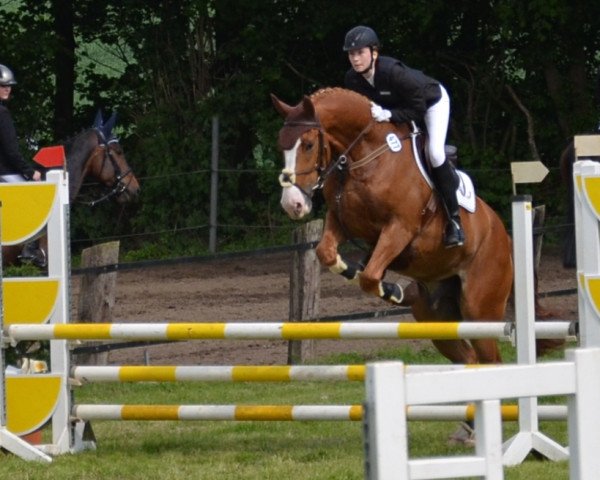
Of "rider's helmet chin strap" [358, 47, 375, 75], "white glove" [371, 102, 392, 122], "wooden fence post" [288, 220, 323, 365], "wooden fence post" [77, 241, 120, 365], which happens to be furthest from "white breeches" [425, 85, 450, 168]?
"wooden fence post" [288, 220, 323, 365]

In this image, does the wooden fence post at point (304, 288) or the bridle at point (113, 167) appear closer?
Result: the wooden fence post at point (304, 288)

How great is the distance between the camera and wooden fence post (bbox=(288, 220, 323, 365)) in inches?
404

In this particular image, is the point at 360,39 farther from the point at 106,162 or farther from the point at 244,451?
the point at 106,162

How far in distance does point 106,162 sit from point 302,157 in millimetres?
4922

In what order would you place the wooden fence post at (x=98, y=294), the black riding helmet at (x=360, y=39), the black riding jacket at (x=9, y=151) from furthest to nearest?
the black riding jacket at (x=9, y=151) → the wooden fence post at (x=98, y=294) → the black riding helmet at (x=360, y=39)

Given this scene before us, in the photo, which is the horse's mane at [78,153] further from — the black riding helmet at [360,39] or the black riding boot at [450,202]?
the black riding boot at [450,202]

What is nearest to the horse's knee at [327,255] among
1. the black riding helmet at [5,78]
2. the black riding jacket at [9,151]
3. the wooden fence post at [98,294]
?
the wooden fence post at [98,294]

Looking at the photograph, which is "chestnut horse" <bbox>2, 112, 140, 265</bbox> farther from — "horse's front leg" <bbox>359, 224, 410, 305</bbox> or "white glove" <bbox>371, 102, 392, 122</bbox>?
"horse's front leg" <bbox>359, 224, 410, 305</bbox>

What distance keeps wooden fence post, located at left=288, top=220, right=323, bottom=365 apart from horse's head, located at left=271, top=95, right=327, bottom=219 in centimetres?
320

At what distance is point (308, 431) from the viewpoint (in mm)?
7137

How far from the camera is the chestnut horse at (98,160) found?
446 inches

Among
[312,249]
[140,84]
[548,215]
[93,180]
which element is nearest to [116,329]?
[312,249]

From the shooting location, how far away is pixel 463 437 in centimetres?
670

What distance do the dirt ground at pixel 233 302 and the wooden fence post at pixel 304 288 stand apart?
0.24 meters
